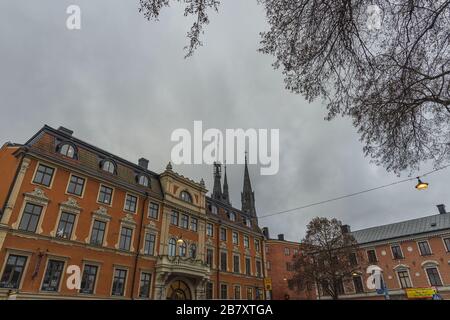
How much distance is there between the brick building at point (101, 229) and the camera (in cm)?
1772

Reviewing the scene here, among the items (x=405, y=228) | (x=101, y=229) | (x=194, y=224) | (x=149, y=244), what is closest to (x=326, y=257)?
(x=194, y=224)

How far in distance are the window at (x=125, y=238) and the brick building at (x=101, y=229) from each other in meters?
0.08

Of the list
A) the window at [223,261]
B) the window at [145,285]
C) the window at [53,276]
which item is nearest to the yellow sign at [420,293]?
the window at [223,261]

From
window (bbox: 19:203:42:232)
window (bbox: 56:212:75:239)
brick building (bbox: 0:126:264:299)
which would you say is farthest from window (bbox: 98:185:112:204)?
window (bbox: 19:203:42:232)

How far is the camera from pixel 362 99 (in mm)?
7785

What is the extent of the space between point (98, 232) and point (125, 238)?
248 centimetres

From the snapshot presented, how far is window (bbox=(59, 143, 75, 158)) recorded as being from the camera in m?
21.6

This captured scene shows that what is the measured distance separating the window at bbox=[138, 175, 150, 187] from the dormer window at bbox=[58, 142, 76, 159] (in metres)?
6.60

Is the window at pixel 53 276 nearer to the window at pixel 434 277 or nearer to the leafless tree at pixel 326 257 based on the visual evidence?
the leafless tree at pixel 326 257

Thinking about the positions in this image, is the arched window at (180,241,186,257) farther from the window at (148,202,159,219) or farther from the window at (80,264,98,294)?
the window at (80,264,98,294)

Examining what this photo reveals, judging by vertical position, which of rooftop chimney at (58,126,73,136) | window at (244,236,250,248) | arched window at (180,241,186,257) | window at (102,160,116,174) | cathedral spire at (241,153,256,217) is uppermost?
cathedral spire at (241,153,256,217)
